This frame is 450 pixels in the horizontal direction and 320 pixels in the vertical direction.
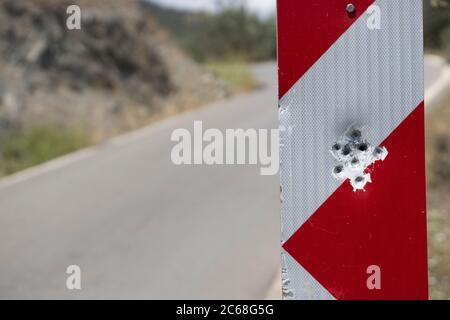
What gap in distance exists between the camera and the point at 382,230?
1800 mm

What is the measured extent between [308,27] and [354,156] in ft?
1.09

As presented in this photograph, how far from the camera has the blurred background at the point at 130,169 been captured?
570 cm

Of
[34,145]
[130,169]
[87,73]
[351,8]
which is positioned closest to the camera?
[351,8]

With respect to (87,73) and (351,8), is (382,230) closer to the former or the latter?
(351,8)

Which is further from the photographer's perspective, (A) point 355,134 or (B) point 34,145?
(B) point 34,145

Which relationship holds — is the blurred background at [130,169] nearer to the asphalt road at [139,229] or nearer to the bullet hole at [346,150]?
the asphalt road at [139,229]

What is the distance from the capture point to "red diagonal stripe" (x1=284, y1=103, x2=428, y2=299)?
5.85 ft

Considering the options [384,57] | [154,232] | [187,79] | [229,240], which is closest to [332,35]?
[384,57]

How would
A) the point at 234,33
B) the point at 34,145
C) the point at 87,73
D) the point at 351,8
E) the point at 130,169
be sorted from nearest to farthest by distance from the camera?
1. the point at 351,8
2. the point at 130,169
3. the point at 34,145
4. the point at 87,73
5. the point at 234,33

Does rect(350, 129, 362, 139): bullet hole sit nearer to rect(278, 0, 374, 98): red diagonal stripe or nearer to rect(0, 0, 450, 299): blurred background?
rect(278, 0, 374, 98): red diagonal stripe

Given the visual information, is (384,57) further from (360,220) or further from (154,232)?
(154,232)

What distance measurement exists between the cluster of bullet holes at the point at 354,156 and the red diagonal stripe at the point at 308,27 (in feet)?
0.65

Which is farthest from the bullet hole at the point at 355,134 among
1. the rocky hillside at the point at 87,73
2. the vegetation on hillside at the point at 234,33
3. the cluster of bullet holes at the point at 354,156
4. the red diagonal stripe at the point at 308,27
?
the vegetation on hillside at the point at 234,33

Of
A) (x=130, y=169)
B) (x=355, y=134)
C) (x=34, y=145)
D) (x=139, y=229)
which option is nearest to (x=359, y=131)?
(x=355, y=134)
